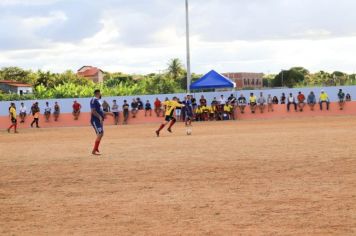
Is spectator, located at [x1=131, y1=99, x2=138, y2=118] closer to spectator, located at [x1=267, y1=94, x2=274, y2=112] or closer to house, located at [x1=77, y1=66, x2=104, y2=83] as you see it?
spectator, located at [x1=267, y1=94, x2=274, y2=112]

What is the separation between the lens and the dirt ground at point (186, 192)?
9141 mm

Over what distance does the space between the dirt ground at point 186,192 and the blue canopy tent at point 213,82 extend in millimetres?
27919

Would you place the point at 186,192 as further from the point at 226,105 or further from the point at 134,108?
the point at 134,108

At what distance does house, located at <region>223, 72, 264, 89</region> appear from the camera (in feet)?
273

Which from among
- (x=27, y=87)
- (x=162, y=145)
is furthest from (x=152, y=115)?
Answer: (x=27, y=87)

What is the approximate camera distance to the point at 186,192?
12.0 meters

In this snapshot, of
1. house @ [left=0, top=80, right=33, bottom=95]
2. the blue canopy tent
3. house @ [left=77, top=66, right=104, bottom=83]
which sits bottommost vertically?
the blue canopy tent

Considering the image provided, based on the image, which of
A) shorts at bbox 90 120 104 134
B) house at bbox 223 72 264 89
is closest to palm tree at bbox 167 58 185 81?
house at bbox 223 72 264 89

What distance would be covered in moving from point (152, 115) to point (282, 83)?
3685 centimetres

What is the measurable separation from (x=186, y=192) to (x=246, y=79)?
7404cm

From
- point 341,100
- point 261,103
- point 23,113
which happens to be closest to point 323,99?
point 341,100

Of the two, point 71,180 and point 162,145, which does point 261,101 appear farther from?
point 71,180

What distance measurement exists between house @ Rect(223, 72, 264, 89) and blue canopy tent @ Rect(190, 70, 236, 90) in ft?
102

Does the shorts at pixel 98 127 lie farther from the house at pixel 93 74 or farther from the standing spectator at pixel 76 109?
the house at pixel 93 74
